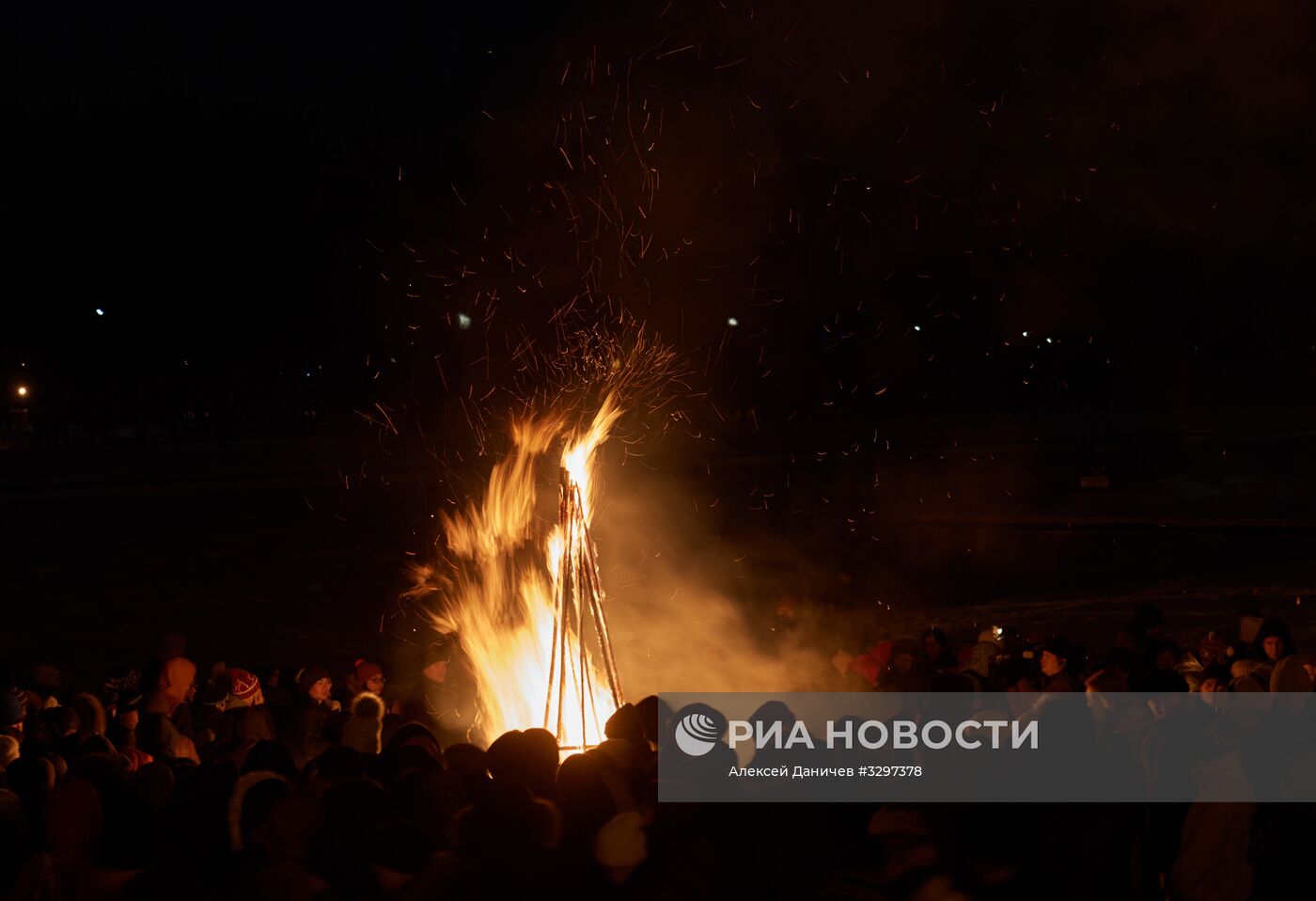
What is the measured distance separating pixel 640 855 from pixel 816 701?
284cm

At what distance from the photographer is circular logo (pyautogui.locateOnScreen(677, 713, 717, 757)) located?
438cm

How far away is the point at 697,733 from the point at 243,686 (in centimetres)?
268

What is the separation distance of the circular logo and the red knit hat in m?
2.54

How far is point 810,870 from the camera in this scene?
11.0 ft

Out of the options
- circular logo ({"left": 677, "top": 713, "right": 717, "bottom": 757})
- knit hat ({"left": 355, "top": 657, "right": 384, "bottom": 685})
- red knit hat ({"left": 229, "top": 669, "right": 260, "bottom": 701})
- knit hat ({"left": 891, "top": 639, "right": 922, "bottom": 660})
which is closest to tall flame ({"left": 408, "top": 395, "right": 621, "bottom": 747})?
knit hat ({"left": 355, "top": 657, "right": 384, "bottom": 685})

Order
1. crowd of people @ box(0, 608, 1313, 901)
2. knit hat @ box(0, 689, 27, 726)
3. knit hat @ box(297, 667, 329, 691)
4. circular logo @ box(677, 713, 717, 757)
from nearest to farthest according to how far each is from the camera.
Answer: crowd of people @ box(0, 608, 1313, 901) → circular logo @ box(677, 713, 717, 757) → knit hat @ box(0, 689, 27, 726) → knit hat @ box(297, 667, 329, 691)

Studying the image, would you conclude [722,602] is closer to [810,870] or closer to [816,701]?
[816,701]

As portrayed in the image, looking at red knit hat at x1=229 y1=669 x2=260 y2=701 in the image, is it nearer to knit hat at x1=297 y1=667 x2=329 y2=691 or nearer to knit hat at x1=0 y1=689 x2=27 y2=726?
knit hat at x1=297 y1=667 x2=329 y2=691

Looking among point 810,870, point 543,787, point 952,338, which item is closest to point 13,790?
point 543,787

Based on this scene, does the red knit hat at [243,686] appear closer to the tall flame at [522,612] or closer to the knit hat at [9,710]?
the knit hat at [9,710]


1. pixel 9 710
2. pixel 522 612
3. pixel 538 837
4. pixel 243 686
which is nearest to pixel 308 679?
pixel 243 686

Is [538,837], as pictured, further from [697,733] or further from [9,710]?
[9,710]

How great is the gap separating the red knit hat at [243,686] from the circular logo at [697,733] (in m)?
2.54

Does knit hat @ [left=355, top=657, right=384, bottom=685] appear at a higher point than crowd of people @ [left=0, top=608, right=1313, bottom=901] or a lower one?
higher
